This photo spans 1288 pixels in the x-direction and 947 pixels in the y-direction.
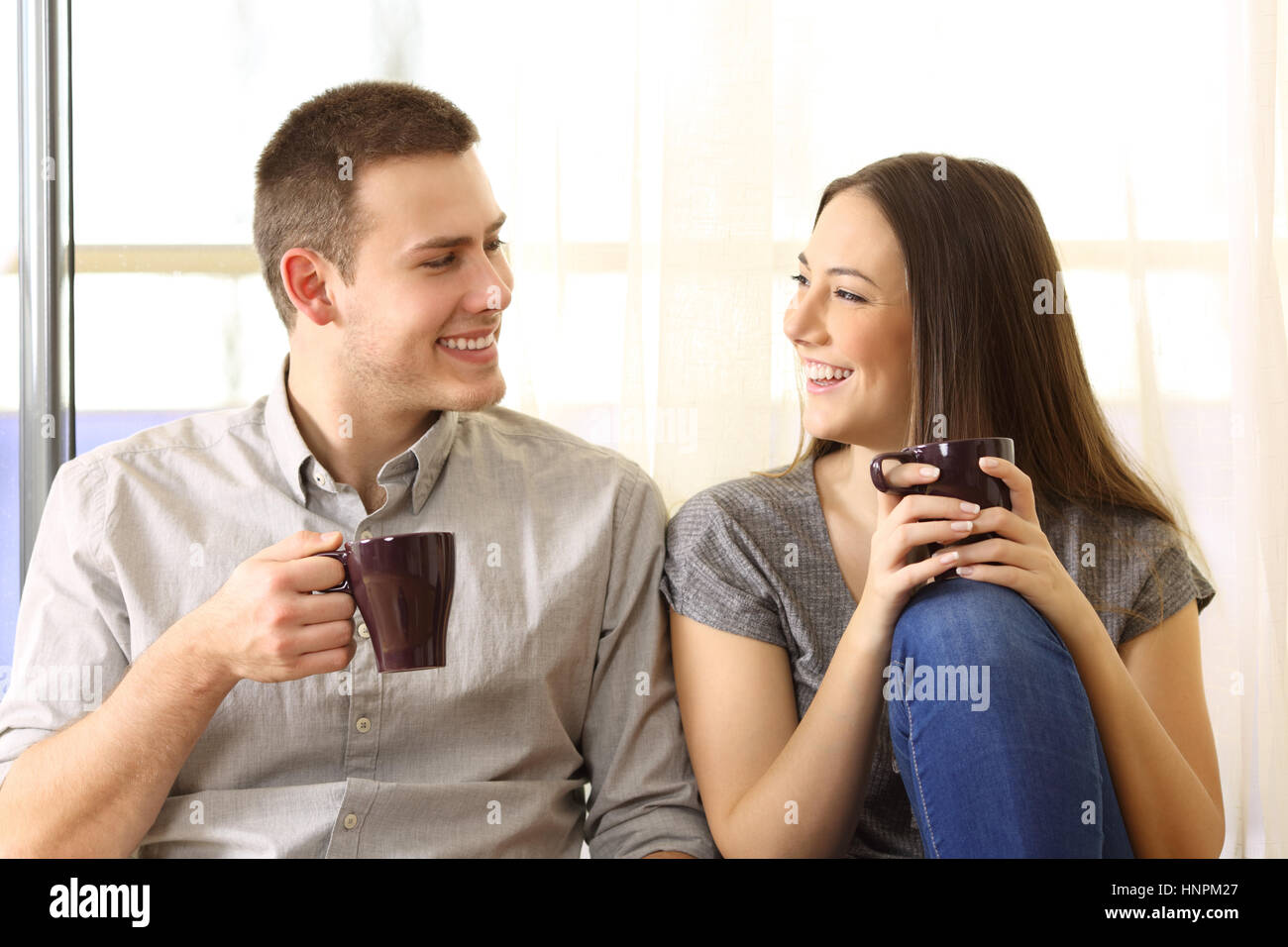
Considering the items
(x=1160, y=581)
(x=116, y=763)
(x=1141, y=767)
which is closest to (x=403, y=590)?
(x=116, y=763)

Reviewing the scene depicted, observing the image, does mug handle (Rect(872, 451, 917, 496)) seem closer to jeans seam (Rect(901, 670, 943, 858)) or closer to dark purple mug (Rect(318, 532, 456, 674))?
jeans seam (Rect(901, 670, 943, 858))

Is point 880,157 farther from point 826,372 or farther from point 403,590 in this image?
point 403,590

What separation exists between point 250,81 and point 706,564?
898 millimetres

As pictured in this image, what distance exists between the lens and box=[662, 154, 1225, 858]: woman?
3.20ft

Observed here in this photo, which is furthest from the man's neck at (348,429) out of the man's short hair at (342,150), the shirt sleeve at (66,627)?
the shirt sleeve at (66,627)

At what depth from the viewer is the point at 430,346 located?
1160mm

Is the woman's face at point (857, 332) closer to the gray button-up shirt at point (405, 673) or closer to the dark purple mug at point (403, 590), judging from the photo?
the gray button-up shirt at point (405, 673)

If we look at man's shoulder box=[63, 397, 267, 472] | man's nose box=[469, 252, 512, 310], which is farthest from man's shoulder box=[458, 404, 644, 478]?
man's shoulder box=[63, 397, 267, 472]

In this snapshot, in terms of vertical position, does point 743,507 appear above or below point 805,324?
below

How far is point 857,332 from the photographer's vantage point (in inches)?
45.6

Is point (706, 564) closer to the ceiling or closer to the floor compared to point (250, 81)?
closer to the floor

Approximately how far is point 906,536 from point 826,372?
263 millimetres
